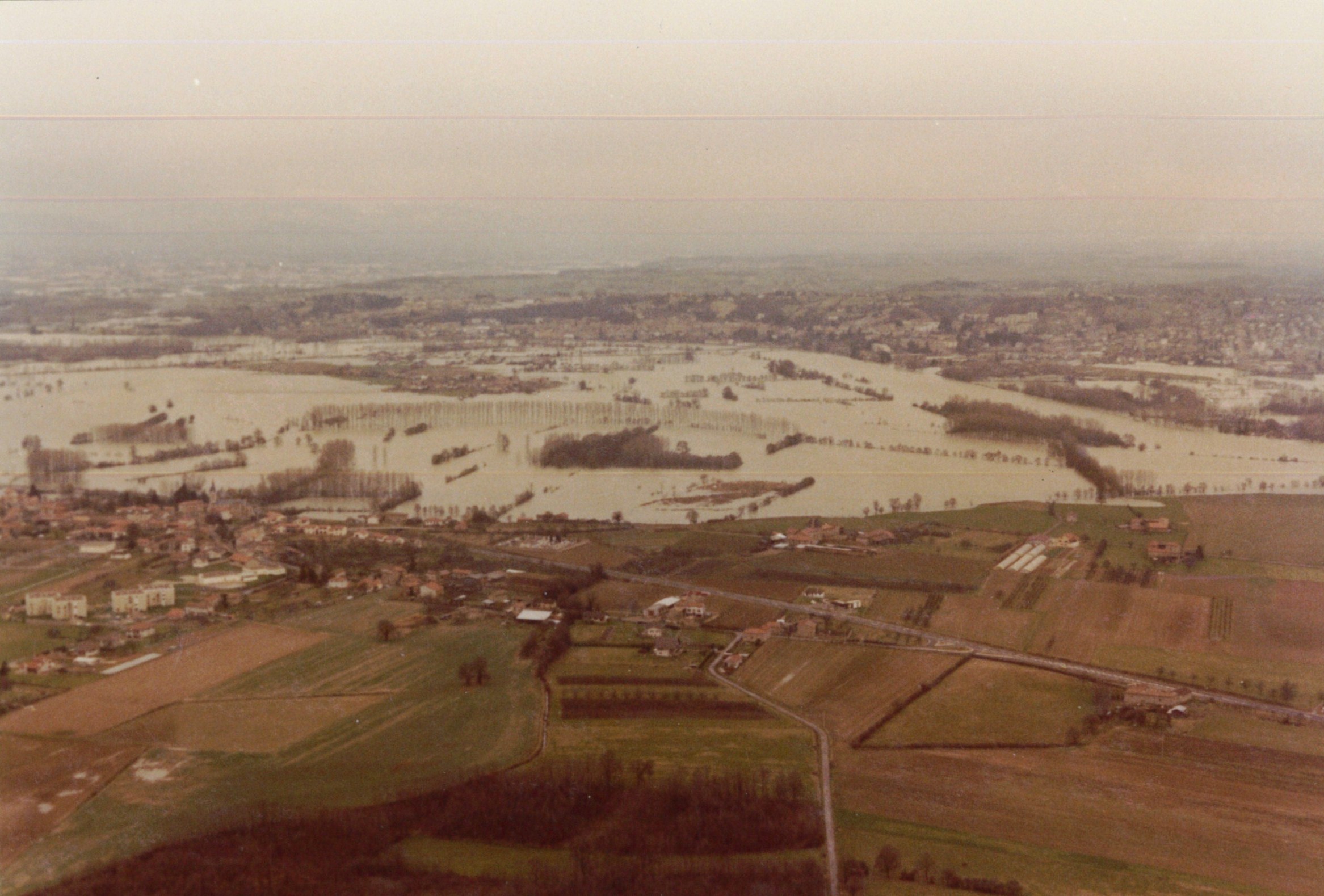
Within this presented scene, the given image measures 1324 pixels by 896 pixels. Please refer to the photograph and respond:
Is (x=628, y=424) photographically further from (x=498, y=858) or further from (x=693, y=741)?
(x=498, y=858)

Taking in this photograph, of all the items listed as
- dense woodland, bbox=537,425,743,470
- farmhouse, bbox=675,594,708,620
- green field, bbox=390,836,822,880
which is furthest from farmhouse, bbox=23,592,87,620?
farmhouse, bbox=675,594,708,620

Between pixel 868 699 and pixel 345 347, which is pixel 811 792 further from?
pixel 345 347

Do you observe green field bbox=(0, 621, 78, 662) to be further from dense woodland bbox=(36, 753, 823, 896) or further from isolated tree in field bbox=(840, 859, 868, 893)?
isolated tree in field bbox=(840, 859, 868, 893)

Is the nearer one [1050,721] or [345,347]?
[1050,721]

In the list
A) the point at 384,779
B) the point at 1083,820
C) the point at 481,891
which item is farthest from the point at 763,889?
the point at 384,779

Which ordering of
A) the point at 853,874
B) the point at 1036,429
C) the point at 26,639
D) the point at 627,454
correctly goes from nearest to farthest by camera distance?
1. the point at 853,874
2. the point at 26,639
3. the point at 627,454
4. the point at 1036,429

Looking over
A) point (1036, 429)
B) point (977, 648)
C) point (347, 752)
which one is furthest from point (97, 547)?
point (1036, 429)

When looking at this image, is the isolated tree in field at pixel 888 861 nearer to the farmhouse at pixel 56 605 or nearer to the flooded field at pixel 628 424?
the flooded field at pixel 628 424
